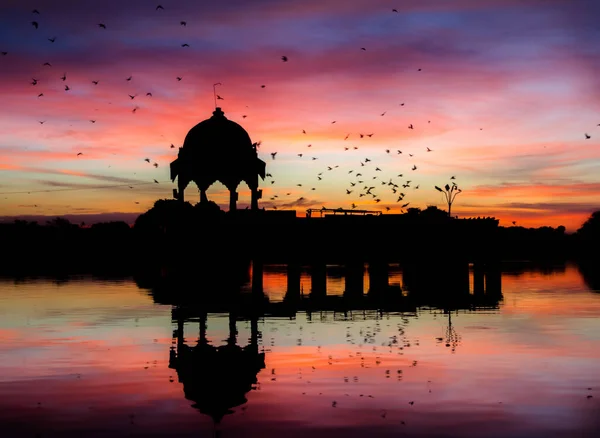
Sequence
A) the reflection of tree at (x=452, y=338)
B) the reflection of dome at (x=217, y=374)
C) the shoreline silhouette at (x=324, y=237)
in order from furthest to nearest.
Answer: the shoreline silhouette at (x=324, y=237) < the reflection of tree at (x=452, y=338) < the reflection of dome at (x=217, y=374)

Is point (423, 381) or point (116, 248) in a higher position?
point (116, 248)

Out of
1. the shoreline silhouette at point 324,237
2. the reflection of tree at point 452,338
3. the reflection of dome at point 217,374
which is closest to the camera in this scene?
the reflection of dome at point 217,374

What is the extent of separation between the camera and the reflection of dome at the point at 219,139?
7012 cm

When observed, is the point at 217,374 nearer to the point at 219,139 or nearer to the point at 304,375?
the point at 304,375

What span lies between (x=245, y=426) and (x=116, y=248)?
104156 mm

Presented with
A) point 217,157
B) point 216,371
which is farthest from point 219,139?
point 216,371

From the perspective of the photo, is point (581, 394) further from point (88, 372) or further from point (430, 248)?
point (430, 248)

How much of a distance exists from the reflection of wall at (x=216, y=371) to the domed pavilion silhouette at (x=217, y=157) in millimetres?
41855

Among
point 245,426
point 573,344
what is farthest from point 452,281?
point 245,426

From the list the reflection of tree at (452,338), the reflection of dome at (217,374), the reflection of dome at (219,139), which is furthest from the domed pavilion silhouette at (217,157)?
the reflection of dome at (217,374)

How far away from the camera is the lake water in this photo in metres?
15.7

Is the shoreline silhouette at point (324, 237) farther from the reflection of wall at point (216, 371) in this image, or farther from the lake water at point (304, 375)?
the reflection of wall at point (216, 371)

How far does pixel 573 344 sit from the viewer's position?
2672cm

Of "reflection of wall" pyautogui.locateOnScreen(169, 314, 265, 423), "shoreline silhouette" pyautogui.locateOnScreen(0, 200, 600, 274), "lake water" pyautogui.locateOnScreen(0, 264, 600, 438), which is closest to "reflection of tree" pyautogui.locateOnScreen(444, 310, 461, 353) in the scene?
"lake water" pyautogui.locateOnScreen(0, 264, 600, 438)
